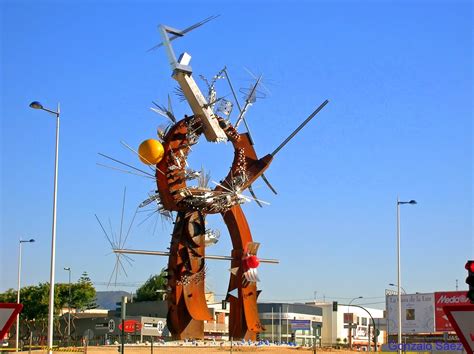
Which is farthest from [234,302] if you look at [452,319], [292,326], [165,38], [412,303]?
[292,326]

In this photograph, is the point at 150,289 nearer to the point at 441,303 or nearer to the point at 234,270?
the point at 441,303

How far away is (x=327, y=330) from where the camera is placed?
12125 centimetres

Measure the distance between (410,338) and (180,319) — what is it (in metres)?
48.0

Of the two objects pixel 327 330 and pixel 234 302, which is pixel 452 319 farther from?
pixel 327 330

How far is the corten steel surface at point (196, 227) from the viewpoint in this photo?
139ft

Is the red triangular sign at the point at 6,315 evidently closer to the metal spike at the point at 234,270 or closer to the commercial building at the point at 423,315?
the metal spike at the point at 234,270

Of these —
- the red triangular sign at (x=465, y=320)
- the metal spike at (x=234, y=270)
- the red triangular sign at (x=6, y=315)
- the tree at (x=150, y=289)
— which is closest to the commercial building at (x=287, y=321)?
the tree at (x=150, y=289)

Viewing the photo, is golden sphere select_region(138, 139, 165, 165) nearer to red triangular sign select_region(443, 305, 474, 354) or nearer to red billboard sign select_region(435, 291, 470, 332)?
red triangular sign select_region(443, 305, 474, 354)

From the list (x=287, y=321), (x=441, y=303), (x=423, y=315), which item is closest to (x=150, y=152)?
(x=441, y=303)

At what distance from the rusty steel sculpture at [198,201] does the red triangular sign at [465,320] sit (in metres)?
33.1

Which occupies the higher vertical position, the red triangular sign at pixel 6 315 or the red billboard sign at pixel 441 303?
the red triangular sign at pixel 6 315

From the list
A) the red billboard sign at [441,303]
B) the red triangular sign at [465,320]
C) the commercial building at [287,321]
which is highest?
the red triangular sign at [465,320]

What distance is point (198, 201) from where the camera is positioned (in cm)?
4259

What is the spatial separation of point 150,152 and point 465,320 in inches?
1320
